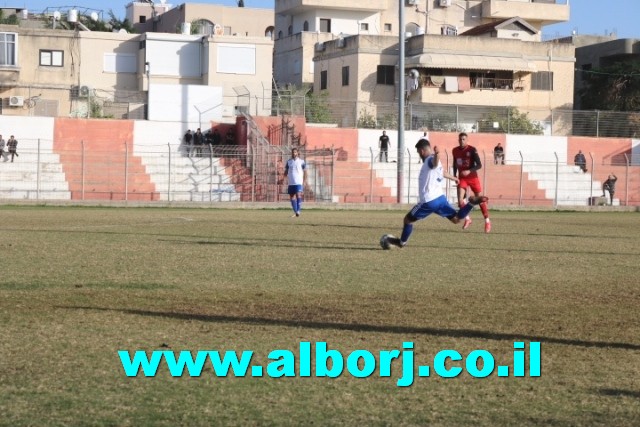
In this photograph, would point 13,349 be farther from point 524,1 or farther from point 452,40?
point 524,1

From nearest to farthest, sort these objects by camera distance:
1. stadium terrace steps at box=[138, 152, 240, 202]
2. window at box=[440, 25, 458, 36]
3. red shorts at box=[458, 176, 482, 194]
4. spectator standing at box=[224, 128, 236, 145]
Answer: red shorts at box=[458, 176, 482, 194]
stadium terrace steps at box=[138, 152, 240, 202]
spectator standing at box=[224, 128, 236, 145]
window at box=[440, 25, 458, 36]

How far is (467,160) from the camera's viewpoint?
23312mm

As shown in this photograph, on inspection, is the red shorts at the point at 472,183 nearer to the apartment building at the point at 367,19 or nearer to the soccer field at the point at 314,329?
the soccer field at the point at 314,329

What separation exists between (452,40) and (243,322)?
56.9 metres

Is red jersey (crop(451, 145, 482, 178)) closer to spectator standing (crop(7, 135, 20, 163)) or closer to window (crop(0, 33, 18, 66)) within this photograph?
spectator standing (crop(7, 135, 20, 163))

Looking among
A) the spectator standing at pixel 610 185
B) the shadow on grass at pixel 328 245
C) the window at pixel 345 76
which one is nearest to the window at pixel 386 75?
the window at pixel 345 76

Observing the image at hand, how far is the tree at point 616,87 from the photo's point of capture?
66312mm

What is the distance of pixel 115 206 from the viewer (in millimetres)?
37000

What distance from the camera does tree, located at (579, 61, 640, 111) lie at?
66312 millimetres

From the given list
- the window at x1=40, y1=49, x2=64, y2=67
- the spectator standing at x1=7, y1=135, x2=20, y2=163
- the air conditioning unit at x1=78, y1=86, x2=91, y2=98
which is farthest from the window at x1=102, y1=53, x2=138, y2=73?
the spectator standing at x1=7, y1=135, x2=20, y2=163

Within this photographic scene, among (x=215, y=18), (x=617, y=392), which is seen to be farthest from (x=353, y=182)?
(x=215, y=18)

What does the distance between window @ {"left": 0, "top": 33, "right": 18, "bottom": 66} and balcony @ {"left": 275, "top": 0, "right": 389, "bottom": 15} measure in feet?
72.6

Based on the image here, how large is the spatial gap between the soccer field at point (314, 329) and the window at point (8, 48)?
43.0m

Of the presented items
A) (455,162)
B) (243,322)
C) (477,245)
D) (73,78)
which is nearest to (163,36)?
(73,78)
